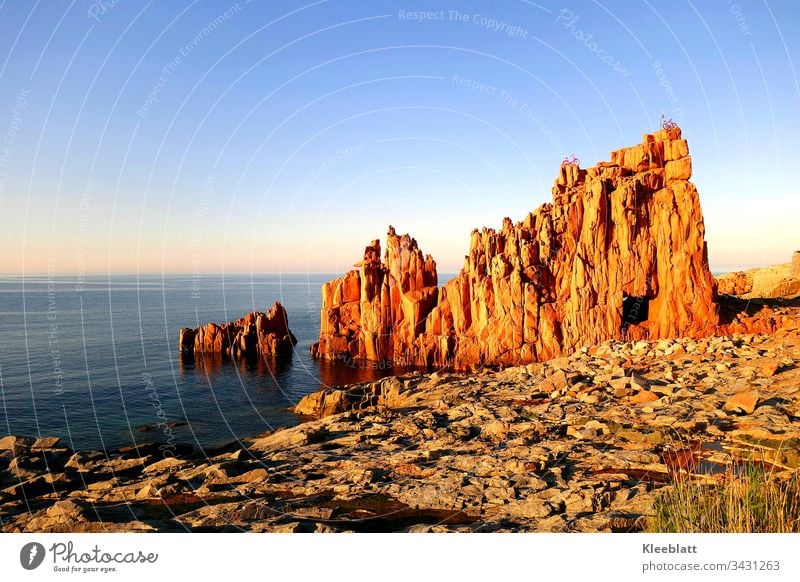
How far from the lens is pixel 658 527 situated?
39.2 feet

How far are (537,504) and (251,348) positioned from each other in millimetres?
80675

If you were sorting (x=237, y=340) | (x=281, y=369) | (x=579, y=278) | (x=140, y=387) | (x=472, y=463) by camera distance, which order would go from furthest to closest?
1. (x=237, y=340)
2. (x=281, y=369)
3. (x=140, y=387)
4. (x=579, y=278)
5. (x=472, y=463)

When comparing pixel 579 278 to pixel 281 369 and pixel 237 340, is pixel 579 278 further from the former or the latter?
pixel 237 340

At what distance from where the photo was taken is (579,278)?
193 ft

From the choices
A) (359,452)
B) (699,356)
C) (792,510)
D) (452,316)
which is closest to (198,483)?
(359,452)

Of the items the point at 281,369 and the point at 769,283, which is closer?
the point at 281,369

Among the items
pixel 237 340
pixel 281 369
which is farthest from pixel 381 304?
pixel 237 340

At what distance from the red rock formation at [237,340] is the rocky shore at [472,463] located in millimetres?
51475

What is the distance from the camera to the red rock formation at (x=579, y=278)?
5422 centimetres

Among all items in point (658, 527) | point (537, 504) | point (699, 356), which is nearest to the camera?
point (658, 527)

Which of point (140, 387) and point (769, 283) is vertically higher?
point (769, 283)

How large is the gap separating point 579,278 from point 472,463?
142 feet

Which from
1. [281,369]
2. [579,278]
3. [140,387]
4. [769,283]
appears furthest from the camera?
[769,283]
